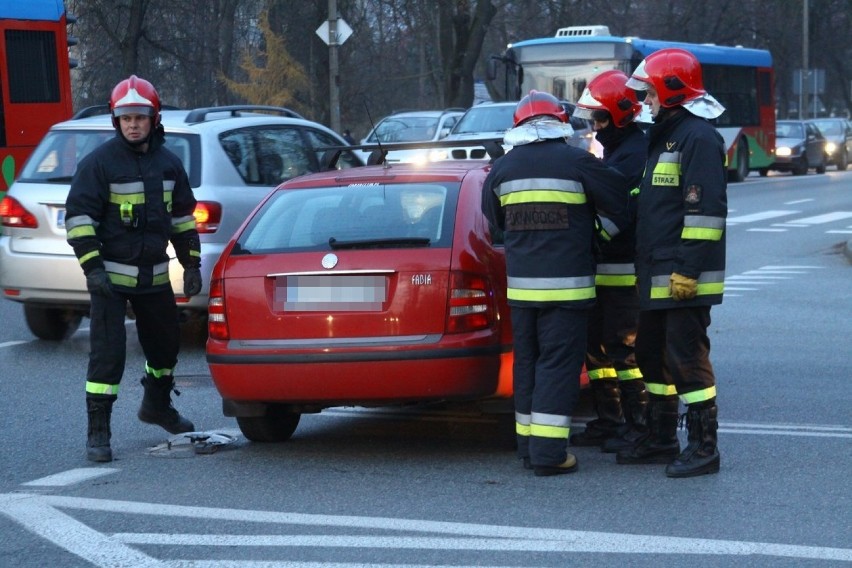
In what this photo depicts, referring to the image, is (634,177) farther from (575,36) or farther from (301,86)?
(301,86)

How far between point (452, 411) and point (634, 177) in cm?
200

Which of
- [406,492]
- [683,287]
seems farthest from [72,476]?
[683,287]

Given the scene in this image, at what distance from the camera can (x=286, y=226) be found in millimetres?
6973

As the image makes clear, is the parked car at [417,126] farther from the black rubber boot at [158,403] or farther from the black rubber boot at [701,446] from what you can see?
the black rubber boot at [701,446]

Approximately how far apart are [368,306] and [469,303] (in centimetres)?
46

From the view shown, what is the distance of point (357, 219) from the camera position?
683 centimetres

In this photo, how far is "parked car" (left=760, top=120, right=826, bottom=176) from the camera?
42.1m

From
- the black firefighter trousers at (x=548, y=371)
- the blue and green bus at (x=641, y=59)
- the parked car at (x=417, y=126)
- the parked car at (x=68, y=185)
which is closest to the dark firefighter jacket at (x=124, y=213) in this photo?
the black firefighter trousers at (x=548, y=371)

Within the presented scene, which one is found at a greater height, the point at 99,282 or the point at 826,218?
the point at 99,282

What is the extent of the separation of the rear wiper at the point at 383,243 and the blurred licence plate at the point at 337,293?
7.3 inches

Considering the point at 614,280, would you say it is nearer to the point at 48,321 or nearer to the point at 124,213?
the point at 124,213

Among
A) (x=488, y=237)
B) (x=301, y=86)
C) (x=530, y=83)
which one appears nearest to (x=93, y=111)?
(x=488, y=237)

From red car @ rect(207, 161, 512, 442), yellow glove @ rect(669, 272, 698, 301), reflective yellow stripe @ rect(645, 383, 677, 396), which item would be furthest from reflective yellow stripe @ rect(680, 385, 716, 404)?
red car @ rect(207, 161, 512, 442)

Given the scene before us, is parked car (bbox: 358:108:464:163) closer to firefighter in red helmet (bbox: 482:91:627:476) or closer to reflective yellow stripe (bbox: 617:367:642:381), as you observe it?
reflective yellow stripe (bbox: 617:367:642:381)
